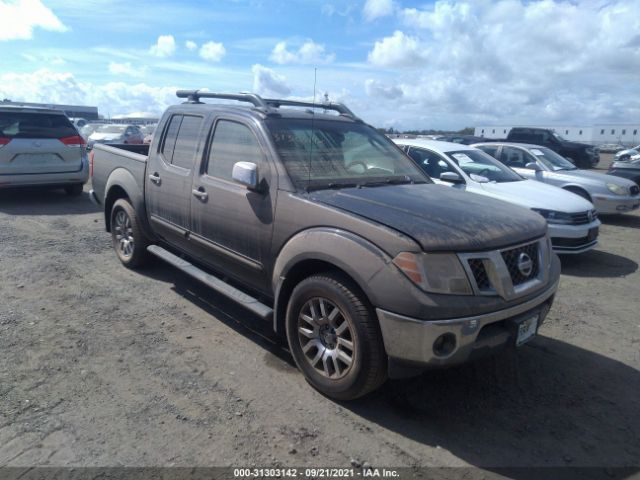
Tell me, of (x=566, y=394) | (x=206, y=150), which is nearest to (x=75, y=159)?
(x=206, y=150)

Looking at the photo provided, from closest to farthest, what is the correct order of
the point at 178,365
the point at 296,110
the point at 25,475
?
the point at 25,475 < the point at 178,365 < the point at 296,110

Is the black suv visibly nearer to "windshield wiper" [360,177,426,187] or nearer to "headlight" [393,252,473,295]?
"windshield wiper" [360,177,426,187]

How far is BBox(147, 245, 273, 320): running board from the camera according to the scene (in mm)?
3738

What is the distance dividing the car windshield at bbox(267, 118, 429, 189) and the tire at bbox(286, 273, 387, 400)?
874 mm

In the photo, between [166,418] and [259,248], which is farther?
[259,248]

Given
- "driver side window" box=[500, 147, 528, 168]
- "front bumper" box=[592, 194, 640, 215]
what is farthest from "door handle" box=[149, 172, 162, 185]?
"front bumper" box=[592, 194, 640, 215]

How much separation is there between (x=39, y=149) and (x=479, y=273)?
30.9ft

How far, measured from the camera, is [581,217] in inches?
270

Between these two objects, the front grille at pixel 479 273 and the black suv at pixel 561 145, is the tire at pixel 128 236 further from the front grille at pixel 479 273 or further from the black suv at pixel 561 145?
the black suv at pixel 561 145

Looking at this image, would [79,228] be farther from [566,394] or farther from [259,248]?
[566,394]

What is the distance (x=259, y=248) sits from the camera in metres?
3.78

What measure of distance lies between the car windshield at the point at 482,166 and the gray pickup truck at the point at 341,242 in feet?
11.3

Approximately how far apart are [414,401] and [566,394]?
114 centimetres

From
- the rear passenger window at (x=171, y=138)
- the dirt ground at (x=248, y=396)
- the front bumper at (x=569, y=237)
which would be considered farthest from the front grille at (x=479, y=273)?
the front bumper at (x=569, y=237)
